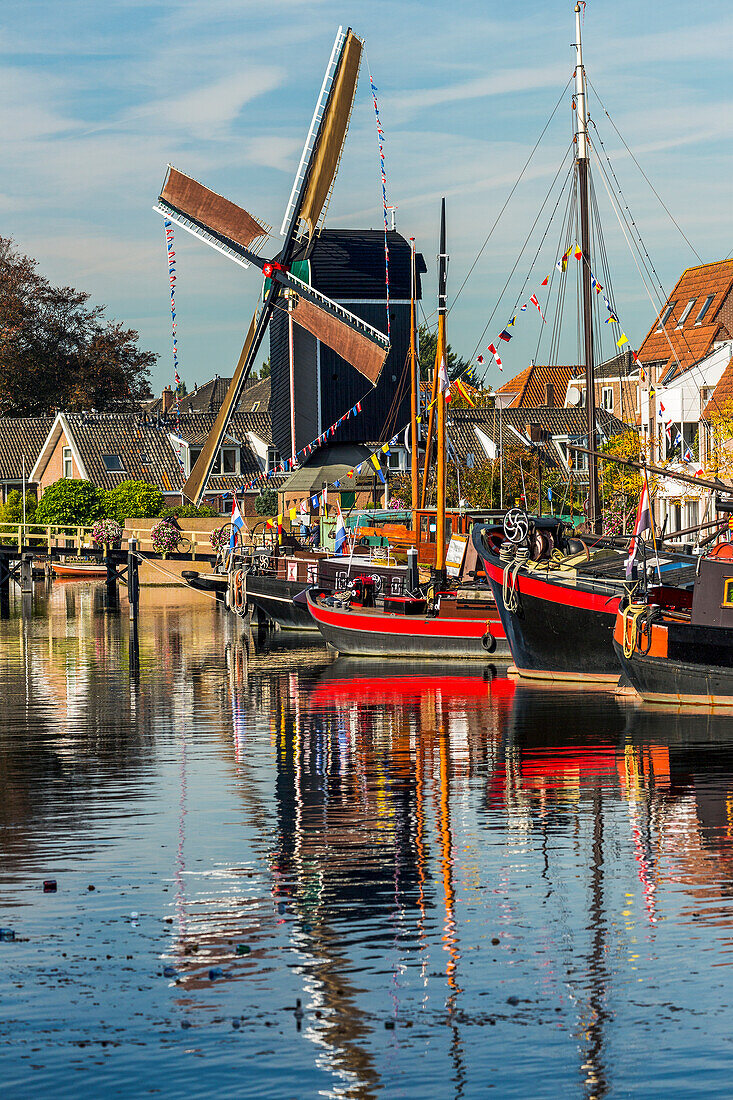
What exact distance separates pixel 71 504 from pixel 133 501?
197 inches

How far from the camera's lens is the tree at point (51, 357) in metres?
122

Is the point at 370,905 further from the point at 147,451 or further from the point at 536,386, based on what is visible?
the point at 536,386

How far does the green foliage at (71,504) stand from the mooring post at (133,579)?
29.2 metres

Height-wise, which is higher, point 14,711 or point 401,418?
point 401,418

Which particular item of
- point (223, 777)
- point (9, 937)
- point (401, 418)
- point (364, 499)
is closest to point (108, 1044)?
point (9, 937)

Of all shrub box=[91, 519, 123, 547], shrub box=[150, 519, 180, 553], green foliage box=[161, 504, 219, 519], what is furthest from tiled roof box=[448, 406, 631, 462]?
shrub box=[150, 519, 180, 553]

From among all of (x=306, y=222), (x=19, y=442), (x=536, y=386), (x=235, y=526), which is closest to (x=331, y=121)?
(x=306, y=222)

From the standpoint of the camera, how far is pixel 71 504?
97938 mm

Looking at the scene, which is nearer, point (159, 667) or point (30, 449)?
point (159, 667)

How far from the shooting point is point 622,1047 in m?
13.8

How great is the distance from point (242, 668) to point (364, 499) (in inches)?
1824

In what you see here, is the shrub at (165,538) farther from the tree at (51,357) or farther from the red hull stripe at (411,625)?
the tree at (51,357)

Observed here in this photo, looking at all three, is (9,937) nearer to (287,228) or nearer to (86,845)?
(86,845)

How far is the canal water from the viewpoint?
13672 mm
